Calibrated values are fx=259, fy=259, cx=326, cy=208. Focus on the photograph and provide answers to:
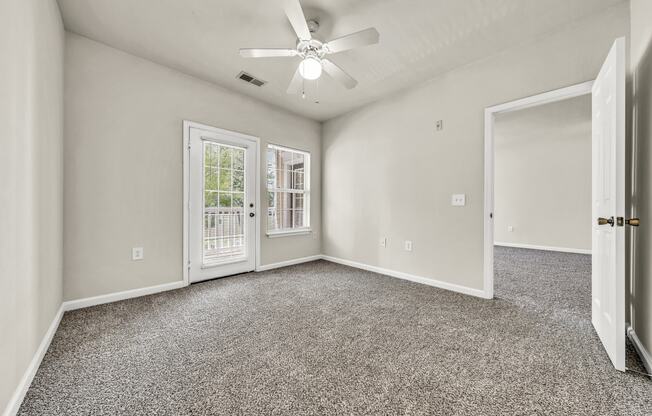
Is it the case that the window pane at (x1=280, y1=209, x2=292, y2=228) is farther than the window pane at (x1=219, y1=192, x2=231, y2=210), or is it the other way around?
the window pane at (x1=280, y1=209, x2=292, y2=228)

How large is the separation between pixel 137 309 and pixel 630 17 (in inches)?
192

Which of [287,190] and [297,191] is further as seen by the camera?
[297,191]

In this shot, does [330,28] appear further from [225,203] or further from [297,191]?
[297,191]

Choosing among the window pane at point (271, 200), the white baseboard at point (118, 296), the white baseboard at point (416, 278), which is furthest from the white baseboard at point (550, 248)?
the white baseboard at point (118, 296)

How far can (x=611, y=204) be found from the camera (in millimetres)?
1628

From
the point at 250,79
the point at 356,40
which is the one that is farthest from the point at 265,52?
the point at 250,79

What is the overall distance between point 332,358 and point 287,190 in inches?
122

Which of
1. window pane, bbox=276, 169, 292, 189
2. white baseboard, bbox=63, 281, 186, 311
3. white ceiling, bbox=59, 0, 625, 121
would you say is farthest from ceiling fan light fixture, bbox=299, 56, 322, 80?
white baseboard, bbox=63, 281, 186, 311

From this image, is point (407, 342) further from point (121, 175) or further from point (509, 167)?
point (509, 167)

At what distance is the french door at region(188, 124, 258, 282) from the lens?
3.26 m

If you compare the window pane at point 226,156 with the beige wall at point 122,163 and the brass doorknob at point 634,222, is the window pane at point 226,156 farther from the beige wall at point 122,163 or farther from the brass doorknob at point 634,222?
the brass doorknob at point 634,222

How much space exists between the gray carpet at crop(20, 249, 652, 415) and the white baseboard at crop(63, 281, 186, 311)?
0.43 ft

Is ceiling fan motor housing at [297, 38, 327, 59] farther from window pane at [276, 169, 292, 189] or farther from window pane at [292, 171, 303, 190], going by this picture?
window pane at [292, 171, 303, 190]

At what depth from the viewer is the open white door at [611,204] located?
5.05 ft
